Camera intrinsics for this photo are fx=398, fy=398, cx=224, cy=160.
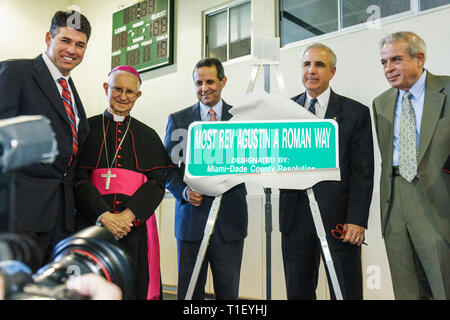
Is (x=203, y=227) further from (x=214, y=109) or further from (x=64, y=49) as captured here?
(x=64, y=49)

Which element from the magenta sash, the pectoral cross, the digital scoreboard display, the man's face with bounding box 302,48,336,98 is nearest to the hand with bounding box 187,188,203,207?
the magenta sash

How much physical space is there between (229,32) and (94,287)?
4.06 metres

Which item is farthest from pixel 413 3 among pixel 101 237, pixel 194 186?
pixel 101 237

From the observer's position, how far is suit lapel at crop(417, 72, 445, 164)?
6.00 ft

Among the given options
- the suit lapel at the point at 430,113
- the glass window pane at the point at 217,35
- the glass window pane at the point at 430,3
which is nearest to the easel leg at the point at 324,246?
the suit lapel at the point at 430,113

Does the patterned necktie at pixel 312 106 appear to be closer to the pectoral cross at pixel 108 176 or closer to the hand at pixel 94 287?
the pectoral cross at pixel 108 176

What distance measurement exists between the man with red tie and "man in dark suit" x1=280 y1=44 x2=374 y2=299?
26.5 inches

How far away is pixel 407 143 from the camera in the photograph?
1.89 m

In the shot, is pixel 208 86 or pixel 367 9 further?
pixel 367 9

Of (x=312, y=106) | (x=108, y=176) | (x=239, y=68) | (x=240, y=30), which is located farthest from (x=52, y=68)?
(x=240, y=30)

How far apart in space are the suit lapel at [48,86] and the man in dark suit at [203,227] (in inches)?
25.3

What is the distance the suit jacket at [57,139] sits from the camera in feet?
5.08

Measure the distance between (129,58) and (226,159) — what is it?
3768mm

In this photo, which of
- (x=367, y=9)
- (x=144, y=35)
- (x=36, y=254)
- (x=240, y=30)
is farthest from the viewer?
(x=144, y=35)
